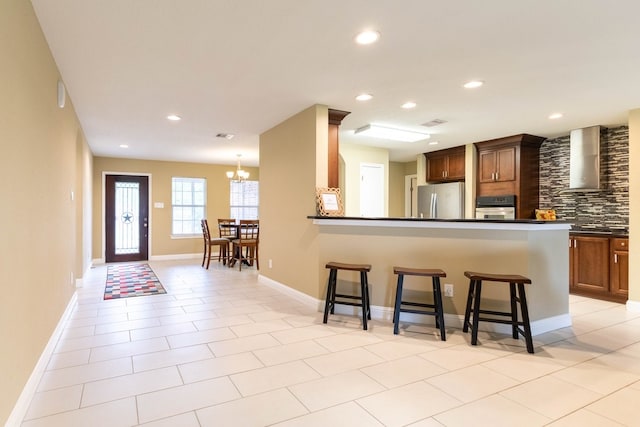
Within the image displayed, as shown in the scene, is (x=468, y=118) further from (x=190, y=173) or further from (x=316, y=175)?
(x=190, y=173)

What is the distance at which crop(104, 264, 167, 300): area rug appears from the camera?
4734 mm

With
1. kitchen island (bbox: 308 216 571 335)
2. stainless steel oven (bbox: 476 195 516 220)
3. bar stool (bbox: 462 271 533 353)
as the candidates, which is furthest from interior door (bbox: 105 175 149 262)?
bar stool (bbox: 462 271 533 353)

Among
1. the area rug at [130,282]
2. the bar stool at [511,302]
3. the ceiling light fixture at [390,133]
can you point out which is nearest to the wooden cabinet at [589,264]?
the bar stool at [511,302]

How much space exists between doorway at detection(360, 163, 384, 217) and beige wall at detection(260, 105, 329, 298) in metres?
1.96

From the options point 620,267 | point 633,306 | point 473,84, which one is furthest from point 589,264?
point 473,84

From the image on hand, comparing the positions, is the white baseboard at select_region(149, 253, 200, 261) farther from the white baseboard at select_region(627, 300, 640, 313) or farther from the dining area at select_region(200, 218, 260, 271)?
the white baseboard at select_region(627, 300, 640, 313)

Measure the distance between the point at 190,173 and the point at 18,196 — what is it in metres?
6.76

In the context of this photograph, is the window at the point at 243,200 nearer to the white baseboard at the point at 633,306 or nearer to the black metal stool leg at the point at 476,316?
the black metal stool leg at the point at 476,316

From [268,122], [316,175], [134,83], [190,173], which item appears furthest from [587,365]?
[190,173]

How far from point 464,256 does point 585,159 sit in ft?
10.4

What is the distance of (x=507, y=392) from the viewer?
2.14m

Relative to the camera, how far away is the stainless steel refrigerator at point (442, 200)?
20.8 ft

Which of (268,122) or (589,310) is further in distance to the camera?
(268,122)

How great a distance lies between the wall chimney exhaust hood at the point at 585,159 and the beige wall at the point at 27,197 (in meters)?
6.24
